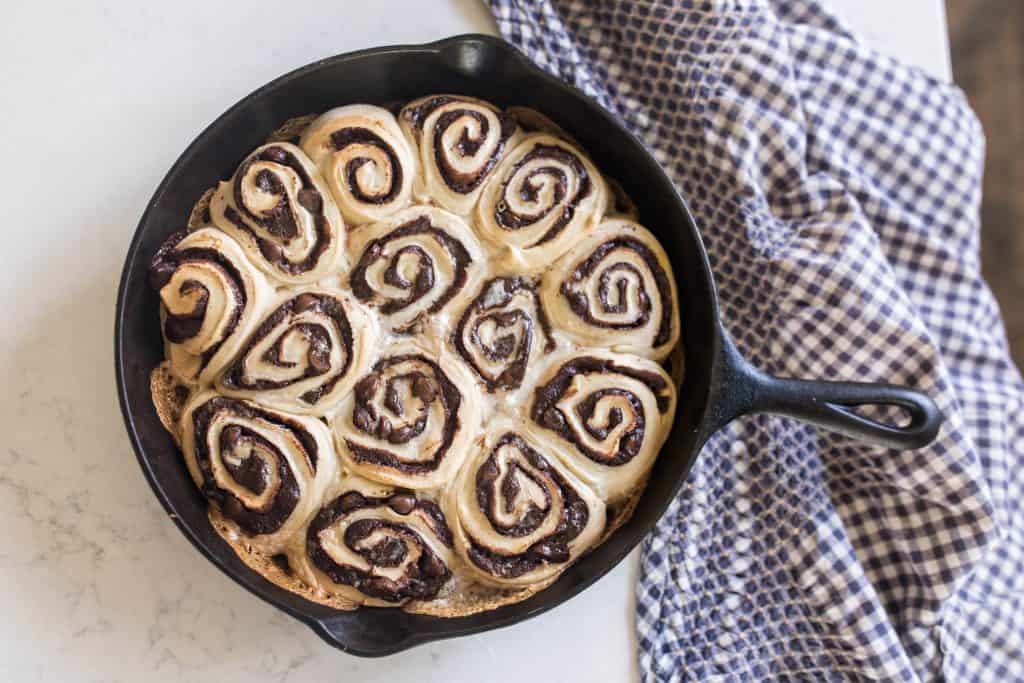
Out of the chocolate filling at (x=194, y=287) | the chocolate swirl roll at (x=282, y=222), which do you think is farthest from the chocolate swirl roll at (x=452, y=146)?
the chocolate filling at (x=194, y=287)

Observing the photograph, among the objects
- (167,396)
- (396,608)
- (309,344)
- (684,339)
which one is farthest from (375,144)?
(396,608)

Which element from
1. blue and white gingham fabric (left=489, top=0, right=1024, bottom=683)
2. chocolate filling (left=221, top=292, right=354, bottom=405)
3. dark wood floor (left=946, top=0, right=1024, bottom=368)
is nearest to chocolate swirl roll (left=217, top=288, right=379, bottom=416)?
chocolate filling (left=221, top=292, right=354, bottom=405)

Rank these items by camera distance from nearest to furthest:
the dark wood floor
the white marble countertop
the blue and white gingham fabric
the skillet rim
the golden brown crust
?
the skillet rim
the golden brown crust
the white marble countertop
the blue and white gingham fabric
the dark wood floor

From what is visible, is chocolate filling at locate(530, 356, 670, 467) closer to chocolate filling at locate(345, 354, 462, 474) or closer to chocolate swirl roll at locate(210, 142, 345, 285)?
chocolate filling at locate(345, 354, 462, 474)

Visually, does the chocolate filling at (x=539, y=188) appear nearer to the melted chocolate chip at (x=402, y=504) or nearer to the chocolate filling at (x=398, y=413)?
A: the chocolate filling at (x=398, y=413)

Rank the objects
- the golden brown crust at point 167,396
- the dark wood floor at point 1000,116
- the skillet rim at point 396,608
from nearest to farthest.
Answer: the skillet rim at point 396,608
the golden brown crust at point 167,396
the dark wood floor at point 1000,116

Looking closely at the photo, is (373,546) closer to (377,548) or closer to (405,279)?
(377,548)
